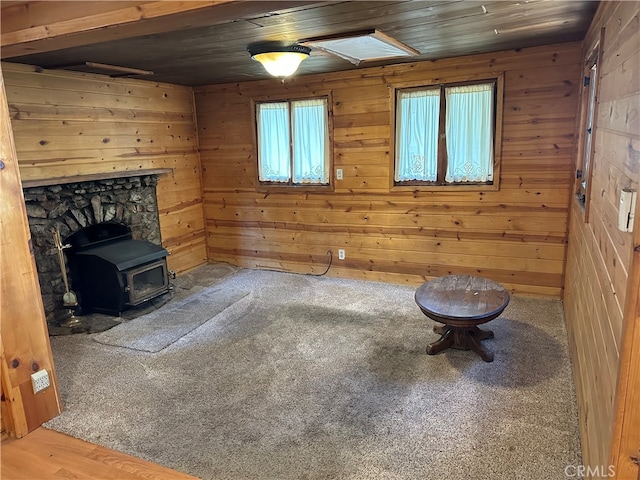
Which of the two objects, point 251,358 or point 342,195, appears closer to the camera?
point 251,358

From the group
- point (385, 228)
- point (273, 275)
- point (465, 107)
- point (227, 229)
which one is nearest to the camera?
point (465, 107)

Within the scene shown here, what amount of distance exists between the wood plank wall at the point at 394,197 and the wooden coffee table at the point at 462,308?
40.3 inches

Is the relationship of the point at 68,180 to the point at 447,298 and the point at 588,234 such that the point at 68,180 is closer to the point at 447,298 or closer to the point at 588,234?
the point at 447,298

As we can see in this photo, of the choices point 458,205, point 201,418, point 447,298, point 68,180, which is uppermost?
point 68,180

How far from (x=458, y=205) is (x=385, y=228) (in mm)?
817

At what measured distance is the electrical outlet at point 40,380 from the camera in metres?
Answer: 2.41

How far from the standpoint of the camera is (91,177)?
4039mm

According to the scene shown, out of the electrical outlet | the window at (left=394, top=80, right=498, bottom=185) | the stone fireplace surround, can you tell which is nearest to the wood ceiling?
the window at (left=394, top=80, right=498, bottom=185)

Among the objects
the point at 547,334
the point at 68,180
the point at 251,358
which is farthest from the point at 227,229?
the point at 547,334

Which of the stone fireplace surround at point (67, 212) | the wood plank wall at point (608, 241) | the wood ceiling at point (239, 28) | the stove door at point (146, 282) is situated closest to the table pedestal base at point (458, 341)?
the wood plank wall at point (608, 241)

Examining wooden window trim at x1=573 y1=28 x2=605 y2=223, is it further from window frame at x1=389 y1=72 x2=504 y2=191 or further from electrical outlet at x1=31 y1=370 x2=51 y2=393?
electrical outlet at x1=31 y1=370 x2=51 y2=393

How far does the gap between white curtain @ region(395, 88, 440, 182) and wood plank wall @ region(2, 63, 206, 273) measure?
8.69 feet

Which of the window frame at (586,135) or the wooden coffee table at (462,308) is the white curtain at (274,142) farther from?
the window frame at (586,135)

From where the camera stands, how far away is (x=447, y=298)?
10.1ft
